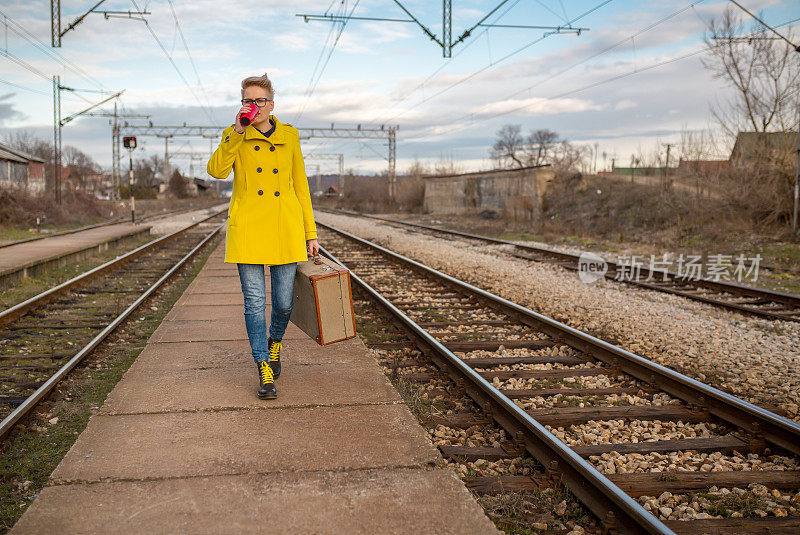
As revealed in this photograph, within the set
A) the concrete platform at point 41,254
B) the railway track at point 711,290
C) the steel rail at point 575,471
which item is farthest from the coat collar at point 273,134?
the concrete platform at point 41,254

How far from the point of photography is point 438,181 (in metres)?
41.3

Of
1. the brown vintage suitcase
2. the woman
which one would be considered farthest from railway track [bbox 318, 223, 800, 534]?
the woman

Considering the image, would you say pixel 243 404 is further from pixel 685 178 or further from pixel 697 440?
pixel 685 178

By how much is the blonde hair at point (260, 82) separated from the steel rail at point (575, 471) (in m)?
2.47

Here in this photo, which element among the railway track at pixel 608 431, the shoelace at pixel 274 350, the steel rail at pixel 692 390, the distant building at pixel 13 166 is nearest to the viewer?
the railway track at pixel 608 431

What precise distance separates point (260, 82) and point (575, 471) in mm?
2888

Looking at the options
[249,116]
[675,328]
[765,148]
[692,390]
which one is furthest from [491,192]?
[249,116]

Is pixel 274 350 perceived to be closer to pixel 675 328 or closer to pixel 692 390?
pixel 692 390

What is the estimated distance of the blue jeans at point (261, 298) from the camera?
4168 millimetres

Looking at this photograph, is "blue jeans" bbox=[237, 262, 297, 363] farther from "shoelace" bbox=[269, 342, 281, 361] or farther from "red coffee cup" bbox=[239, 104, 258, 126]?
"red coffee cup" bbox=[239, 104, 258, 126]

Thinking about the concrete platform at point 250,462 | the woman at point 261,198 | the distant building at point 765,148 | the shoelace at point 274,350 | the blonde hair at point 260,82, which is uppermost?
the distant building at point 765,148

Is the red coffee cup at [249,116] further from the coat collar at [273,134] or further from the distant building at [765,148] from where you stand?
the distant building at [765,148]

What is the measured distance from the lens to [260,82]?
3.90m

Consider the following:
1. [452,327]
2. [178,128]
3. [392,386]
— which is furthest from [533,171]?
[178,128]
